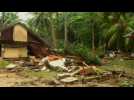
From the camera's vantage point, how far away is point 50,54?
667cm

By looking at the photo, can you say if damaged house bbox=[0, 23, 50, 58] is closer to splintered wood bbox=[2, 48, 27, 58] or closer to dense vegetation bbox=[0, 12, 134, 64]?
splintered wood bbox=[2, 48, 27, 58]

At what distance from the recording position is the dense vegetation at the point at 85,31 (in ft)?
21.2

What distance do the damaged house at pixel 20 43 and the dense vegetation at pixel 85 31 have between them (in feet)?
0.44

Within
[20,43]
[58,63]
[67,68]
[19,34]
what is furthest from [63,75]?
[19,34]

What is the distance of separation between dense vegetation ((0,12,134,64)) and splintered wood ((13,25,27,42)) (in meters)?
0.16

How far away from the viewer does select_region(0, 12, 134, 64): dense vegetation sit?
255 inches

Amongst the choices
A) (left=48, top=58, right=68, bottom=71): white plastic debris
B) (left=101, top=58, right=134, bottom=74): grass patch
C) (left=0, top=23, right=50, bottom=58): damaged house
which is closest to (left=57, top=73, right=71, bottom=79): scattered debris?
(left=48, top=58, right=68, bottom=71): white plastic debris

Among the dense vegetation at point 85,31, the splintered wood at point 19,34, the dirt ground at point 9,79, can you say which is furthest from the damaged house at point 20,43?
the dirt ground at point 9,79

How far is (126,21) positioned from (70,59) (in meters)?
1.35

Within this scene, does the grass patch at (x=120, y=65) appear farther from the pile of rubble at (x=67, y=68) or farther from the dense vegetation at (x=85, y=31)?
the dense vegetation at (x=85, y=31)

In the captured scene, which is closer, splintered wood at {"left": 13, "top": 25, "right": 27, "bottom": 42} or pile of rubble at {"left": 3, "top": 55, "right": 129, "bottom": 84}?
pile of rubble at {"left": 3, "top": 55, "right": 129, "bottom": 84}

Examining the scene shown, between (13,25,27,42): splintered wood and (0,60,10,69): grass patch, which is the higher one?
(13,25,27,42): splintered wood

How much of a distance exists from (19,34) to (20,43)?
19 centimetres
